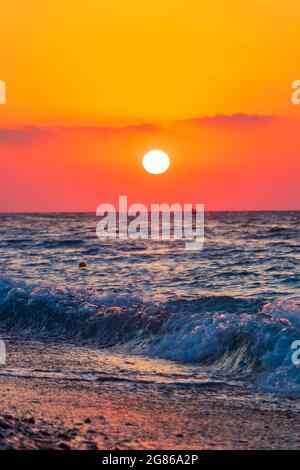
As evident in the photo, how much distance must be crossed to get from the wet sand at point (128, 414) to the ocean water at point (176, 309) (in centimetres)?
141

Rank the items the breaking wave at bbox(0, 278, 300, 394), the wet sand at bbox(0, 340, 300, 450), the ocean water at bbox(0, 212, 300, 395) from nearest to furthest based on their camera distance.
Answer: the wet sand at bbox(0, 340, 300, 450) < the breaking wave at bbox(0, 278, 300, 394) < the ocean water at bbox(0, 212, 300, 395)

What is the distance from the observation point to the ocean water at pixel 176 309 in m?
12.6

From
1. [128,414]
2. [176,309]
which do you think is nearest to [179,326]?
[176,309]

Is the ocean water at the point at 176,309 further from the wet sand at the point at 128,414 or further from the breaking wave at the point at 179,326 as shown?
the wet sand at the point at 128,414

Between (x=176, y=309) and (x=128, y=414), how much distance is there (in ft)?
27.0

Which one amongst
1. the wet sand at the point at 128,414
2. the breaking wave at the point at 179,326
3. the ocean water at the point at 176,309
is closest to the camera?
the wet sand at the point at 128,414

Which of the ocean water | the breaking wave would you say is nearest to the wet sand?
the ocean water

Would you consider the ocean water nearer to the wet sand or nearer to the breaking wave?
the breaking wave

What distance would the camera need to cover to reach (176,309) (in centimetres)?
1705

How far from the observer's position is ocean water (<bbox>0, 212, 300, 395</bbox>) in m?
12.6

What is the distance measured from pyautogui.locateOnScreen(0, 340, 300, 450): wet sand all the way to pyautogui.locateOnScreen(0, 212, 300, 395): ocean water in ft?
4.61

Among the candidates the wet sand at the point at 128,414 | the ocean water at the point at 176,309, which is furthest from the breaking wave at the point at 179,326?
the wet sand at the point at 128,414

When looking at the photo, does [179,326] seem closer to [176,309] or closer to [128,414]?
[176,309]
